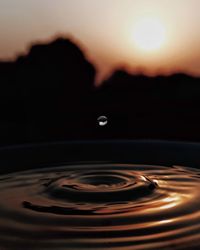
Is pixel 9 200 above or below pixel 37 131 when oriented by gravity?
below

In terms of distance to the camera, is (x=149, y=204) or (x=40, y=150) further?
(x=40, y=150)

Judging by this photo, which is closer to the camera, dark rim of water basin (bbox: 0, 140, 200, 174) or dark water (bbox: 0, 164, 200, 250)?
dark water (bbox: 0, 164, 200, 250)

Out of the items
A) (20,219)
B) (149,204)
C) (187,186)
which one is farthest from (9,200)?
(187,186)

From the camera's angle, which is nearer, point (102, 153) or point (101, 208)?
point (101, 208)

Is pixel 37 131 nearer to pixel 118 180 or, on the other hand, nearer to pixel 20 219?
pixel 118 180

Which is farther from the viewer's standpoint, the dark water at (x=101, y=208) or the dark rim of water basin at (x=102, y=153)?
the dark rim of water basin at (x=102, y=153)

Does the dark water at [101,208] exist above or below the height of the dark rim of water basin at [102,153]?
below

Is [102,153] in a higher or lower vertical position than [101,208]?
higher

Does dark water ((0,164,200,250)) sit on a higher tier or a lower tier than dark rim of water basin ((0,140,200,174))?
lower
